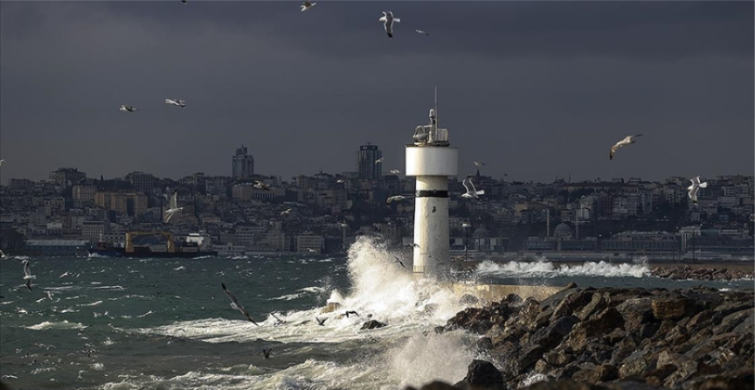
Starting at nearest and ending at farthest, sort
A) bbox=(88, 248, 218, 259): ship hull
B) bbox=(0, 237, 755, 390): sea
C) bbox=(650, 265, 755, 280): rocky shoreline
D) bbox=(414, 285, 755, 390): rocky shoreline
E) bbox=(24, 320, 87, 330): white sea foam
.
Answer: bbox=(414, 285, 755, 390): rocky shoreline
bbox=(0, 237, 755, 390): sea
bbox=(24, 320, 87, 330): white sea foam
bbox=(650, 265, 755, 280): rocky shoreline
bbox=(88, 248, 218, 259): ship hull

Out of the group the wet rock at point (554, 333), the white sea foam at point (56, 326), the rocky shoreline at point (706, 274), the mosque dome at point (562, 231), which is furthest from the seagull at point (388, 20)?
the mosque dome at point (562, 231)

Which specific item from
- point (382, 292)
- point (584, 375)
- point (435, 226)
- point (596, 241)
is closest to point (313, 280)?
point (382, 292)

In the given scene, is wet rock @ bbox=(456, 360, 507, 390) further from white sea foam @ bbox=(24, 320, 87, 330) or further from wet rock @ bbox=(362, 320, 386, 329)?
white sea foam @ bbox=(24, 320, 87, 330)

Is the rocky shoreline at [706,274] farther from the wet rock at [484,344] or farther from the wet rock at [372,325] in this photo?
the wet rock at [484,344]

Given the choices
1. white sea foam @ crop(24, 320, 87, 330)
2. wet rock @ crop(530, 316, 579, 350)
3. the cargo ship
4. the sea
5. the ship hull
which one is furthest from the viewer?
the cargo ship

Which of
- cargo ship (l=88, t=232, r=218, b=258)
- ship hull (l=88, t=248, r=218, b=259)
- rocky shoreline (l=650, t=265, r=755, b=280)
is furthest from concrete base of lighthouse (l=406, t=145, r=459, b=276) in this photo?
cargo ship (l=88, t=232, r=218, b=258)

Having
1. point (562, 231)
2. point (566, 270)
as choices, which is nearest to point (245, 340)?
point (566, 270)

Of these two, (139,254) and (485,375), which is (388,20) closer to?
(485,375)

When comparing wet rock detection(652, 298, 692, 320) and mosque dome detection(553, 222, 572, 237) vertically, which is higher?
wet rock detection(652, 298, 692, 320)

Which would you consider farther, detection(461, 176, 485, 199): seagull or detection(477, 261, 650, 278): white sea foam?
detection(477, 261, 650, 278): white sea foam

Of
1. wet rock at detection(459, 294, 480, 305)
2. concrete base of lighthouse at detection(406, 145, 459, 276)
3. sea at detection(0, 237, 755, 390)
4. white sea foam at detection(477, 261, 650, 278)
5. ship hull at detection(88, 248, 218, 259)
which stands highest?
concrete base of lighthouse at detection(406, 145, 459, 276)
